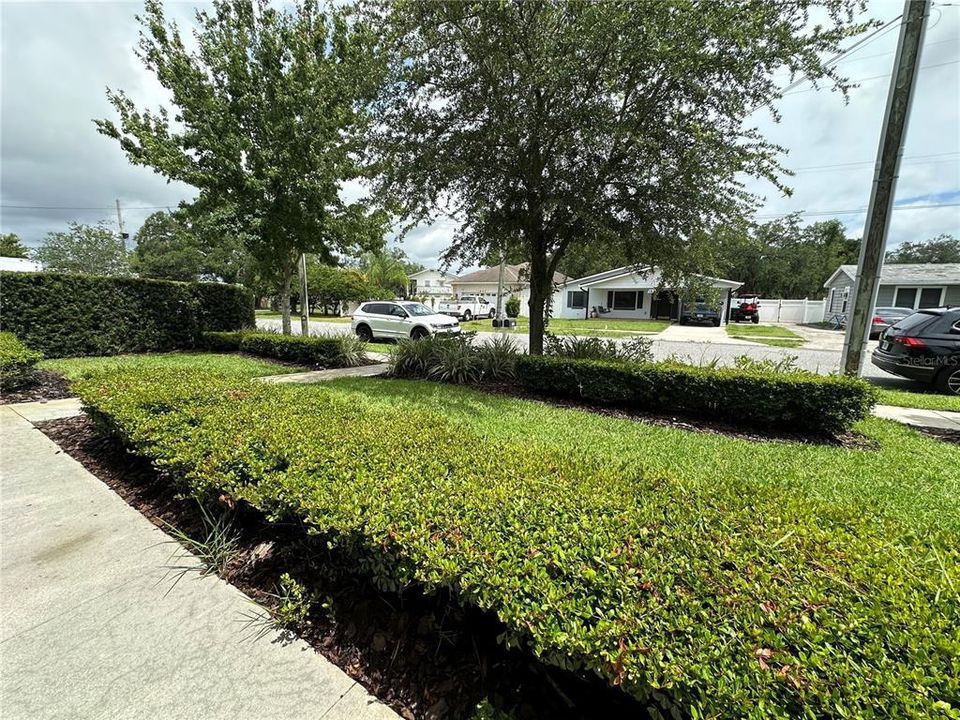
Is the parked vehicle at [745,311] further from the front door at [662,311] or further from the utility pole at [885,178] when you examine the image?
the utility pole at [885,178]

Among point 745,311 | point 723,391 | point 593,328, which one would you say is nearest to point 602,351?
point 723,391

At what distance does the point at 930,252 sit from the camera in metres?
52.7

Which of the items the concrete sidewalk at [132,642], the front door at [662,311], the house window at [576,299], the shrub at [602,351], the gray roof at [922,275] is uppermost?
the gray roof at [922,275]

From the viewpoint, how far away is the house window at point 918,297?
2229 centimetres

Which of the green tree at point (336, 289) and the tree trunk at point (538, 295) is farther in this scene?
the green tree at point (336, 289)

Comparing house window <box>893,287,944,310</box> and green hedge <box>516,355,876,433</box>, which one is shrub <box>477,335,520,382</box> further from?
house window <box>893,287,944,310</box>

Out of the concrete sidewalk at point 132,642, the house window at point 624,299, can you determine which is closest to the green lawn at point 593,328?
the house window at point 624,299

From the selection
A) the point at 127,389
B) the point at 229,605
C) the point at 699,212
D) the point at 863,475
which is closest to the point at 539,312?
the point at 699,212

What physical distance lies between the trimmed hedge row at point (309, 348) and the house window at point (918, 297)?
28802 mm

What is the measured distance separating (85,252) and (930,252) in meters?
87.1

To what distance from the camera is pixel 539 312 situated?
27.6 ft

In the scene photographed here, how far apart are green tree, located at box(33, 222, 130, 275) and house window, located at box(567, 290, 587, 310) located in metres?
32.0

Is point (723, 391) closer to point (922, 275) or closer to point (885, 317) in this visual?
point (885, 317)

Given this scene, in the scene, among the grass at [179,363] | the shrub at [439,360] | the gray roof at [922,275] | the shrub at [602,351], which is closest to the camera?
the shrub at [602,351]
